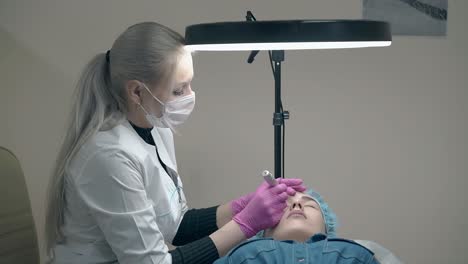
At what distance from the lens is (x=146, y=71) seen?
1390 millimetres

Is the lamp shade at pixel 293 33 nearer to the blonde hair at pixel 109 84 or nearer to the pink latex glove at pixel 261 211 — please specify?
the blonde hair at pixel 109 84

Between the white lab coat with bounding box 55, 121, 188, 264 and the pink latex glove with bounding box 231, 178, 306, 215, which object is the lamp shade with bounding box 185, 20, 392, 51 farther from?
the pink latex glove with bounding box 231, 178, 306, 215

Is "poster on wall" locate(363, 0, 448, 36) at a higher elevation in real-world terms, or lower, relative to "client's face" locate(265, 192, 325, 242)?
higher

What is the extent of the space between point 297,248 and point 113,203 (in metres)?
0.47

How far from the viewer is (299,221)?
60.8 inches

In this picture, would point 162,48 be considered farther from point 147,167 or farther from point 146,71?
point 147,167

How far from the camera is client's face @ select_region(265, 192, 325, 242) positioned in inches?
60.0

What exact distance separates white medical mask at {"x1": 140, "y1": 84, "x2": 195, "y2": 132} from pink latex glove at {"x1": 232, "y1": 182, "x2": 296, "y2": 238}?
12.0 inches

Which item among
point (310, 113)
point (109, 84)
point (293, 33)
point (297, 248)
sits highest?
point (293, 33)

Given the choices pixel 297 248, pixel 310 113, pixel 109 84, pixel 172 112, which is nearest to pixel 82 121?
pixel 109 84

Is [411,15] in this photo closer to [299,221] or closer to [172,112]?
[299,221]

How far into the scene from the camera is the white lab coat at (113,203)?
1321 mm

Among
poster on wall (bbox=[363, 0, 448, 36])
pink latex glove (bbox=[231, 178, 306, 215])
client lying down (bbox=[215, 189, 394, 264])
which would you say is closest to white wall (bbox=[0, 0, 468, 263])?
poster on wall (bbox=[363, 0, 448, 36])

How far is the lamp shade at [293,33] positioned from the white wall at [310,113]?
0.86 metres
